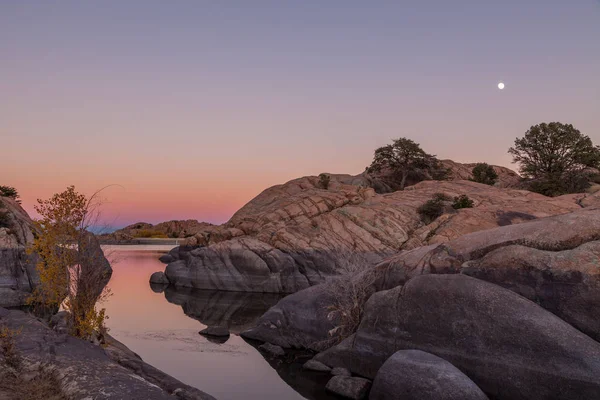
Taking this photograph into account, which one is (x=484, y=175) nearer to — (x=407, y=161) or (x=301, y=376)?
(x=407, y=161)

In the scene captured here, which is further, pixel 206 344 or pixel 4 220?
pixel 4 220

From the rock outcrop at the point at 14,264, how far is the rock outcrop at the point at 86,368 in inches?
853

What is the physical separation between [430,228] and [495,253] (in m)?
29.9

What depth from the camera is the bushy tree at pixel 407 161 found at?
89.3 meters

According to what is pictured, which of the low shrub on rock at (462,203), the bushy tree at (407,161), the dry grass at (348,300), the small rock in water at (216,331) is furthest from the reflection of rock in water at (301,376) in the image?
the bushy tree at (407,161)

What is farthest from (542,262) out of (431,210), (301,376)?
(431,210)

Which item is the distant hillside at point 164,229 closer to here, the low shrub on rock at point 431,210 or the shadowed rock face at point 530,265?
the low shrub on rock at point 431,210

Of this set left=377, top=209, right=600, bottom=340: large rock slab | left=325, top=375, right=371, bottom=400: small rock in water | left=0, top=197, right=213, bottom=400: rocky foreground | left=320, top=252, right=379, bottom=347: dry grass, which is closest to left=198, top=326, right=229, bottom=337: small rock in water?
left=320, top=252, right=379, bottom=347: dry grass

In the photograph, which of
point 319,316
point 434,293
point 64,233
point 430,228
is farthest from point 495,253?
point 430,228

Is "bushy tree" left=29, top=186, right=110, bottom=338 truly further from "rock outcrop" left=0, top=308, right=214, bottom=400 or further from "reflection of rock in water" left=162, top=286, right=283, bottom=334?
"reflection of rock in water" left=162, top=286, right=283, bottom=334

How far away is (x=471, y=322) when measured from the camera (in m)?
18.2

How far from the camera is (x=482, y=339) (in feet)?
57.9

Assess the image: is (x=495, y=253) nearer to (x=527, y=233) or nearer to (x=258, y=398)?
(x=527, y=233)

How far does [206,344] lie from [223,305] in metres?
14.7
